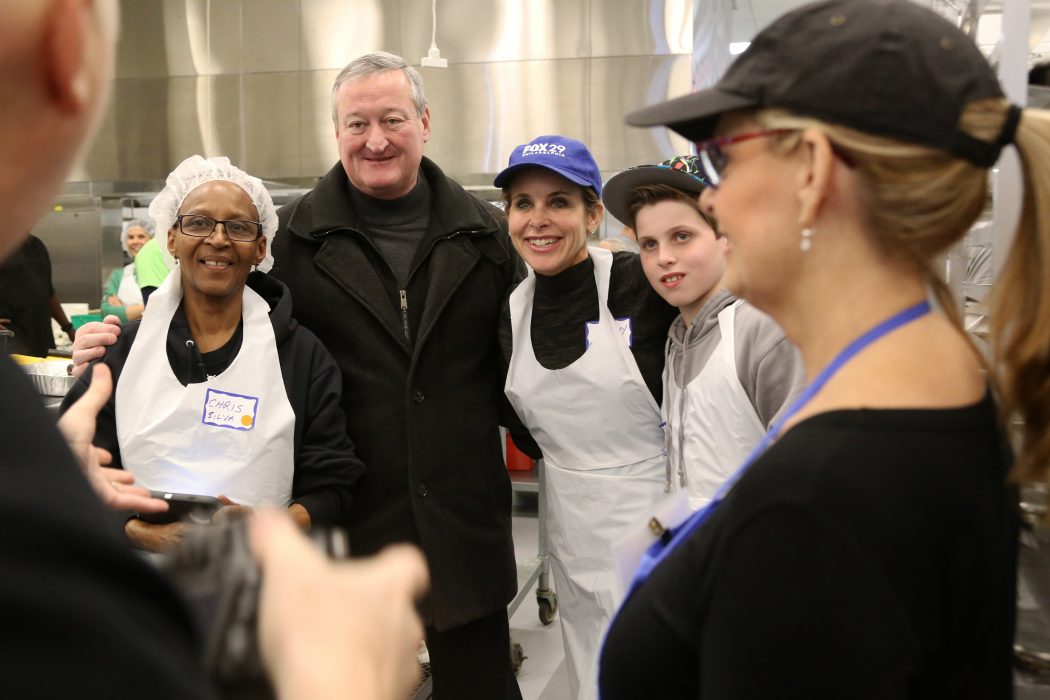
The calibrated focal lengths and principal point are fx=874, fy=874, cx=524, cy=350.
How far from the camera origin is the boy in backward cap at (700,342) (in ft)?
5.55

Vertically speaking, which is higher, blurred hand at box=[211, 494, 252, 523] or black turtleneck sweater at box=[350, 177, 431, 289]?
black turtleneck sweater at box=[350, 177, 431, 289]

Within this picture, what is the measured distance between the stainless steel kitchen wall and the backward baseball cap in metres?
4.83

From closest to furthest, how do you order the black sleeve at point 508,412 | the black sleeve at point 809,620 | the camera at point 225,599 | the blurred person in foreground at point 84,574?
the blurred person in foreground at point 84,574, the camera at point 225,599, the black sleeve at point 809,620, the black sleeve at point 508,412

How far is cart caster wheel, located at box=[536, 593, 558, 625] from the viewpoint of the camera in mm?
3787

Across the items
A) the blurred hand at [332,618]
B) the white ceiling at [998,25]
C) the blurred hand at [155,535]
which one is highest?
the white ceiling at [998,25]

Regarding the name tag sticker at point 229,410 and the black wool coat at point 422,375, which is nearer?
the name tag sticker at point 229,410

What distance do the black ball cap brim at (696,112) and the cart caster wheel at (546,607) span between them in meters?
3.11

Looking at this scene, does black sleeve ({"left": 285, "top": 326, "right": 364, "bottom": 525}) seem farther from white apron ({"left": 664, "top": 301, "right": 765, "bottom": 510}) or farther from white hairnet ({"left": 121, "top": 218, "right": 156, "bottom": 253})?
white hairnet ({"left": 121, "top": 218, "right": 156, "bottom": 253})

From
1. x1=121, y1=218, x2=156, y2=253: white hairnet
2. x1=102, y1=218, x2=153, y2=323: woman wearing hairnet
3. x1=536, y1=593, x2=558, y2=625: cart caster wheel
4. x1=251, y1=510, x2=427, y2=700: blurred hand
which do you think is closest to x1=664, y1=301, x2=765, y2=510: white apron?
x1=251, y1=510, x2=427, y2=700: blurred hand

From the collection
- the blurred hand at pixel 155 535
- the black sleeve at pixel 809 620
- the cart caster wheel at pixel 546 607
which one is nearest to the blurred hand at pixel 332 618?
the black sleeve at pixel 809 620

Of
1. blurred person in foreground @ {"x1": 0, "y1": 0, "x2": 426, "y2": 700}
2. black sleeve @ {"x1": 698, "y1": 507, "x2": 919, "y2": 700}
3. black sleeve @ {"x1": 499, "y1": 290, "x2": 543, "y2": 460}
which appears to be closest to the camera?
blurred person in foreground @ {"x1": 0, "y1": 0, "x2": 426, "y2": 700}

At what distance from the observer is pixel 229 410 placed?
1.88m

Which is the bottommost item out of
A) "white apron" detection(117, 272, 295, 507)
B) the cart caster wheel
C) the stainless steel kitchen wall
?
the cart caster wheel

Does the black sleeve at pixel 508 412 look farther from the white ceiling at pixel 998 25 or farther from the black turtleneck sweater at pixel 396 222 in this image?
the white ceiling at pixel 998 25
